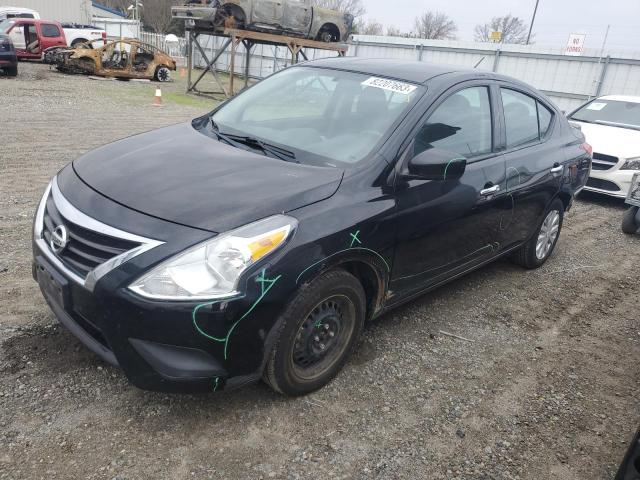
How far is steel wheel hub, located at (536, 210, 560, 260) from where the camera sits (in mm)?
4932

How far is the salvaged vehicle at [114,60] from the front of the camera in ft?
62.4

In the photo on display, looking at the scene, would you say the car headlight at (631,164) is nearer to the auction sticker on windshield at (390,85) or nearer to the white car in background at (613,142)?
the white car in background at (613,142)

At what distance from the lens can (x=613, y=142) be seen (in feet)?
26.0

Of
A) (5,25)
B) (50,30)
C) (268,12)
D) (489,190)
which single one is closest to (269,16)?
(268,12)

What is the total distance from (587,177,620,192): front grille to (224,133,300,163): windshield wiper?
6.45 meters

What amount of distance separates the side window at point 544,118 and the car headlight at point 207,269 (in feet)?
10.6

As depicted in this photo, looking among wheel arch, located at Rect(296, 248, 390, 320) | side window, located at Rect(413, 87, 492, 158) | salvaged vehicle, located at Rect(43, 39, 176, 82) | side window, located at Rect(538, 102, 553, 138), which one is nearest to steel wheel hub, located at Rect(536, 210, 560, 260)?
side window, located at Rect(538, 102, 553, 138)

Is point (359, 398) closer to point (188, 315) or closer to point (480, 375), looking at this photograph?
point (480, 375)

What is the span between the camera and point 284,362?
103 inches

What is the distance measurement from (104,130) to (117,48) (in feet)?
44.1

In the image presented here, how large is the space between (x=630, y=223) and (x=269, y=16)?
1330 centimetres

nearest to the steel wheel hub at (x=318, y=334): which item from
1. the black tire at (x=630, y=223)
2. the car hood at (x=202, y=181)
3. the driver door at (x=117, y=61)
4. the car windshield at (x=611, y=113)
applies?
the car hood at (x=202, y=181)

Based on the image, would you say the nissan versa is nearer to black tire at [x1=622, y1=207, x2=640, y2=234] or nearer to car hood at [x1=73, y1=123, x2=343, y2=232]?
car hood at [x1=73, y1=123, x2=343, y2=232]

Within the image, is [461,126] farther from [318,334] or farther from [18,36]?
[18,36]
